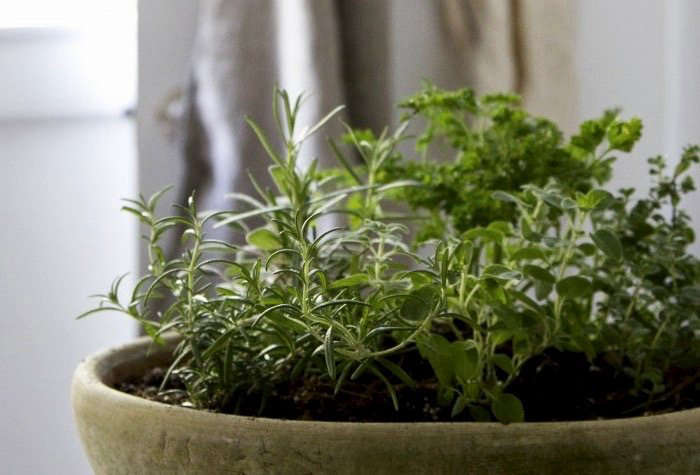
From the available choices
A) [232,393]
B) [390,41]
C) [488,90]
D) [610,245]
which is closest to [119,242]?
[390,41]

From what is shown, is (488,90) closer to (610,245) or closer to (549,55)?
(549,55)

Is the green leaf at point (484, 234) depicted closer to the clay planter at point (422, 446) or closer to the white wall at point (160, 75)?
the clay planter at point (422, 446)

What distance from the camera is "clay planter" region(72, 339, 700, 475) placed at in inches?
18.0

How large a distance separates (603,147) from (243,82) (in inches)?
23.7

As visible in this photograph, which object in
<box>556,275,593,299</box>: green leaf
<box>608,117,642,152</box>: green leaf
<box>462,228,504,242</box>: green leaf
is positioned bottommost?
<box>556,275,593,299</box>: green leaf

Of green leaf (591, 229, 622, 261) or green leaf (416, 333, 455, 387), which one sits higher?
green leaf (591, 229, 622, 261)

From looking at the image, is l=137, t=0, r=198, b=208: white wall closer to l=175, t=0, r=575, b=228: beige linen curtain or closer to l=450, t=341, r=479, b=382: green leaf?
l=175, t=0, r=575, b=228: beige linen curtain

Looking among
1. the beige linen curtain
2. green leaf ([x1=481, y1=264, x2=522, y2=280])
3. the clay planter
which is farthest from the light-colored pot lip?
the beige linen curtain

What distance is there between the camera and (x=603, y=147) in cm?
148

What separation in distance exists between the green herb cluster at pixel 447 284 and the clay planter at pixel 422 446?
0.05m

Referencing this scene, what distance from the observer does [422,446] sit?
457 mm

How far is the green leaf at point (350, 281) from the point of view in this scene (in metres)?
0.56

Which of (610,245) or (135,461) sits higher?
(610,245)

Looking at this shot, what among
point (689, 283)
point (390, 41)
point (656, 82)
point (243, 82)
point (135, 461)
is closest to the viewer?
point (135, 461)
